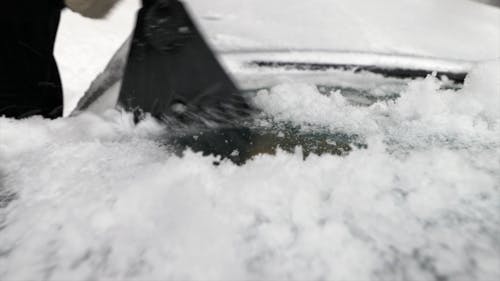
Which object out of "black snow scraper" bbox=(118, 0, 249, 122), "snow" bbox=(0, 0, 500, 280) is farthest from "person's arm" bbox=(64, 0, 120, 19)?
"snow" bbox=(0, 0, 500, 280)

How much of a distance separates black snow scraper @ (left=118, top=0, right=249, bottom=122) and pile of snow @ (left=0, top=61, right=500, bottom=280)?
10cm

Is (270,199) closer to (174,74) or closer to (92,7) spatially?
(174,74)

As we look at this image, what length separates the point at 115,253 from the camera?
0.84 meters

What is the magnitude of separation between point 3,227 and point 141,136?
0.43 metres

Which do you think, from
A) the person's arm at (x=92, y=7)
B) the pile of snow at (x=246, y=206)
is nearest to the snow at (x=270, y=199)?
the pile of snow at (x=246, y=206)

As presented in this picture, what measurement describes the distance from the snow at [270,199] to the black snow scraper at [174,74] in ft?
0.30

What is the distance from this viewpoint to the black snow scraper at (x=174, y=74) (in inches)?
52.4

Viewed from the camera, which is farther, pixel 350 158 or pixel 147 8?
pixel 147 8

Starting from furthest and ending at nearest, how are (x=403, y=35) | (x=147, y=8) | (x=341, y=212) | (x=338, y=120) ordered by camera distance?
(x=403, y=35) → (x=147, y=8) → (x=338, y=120) → (x=341, y=212)

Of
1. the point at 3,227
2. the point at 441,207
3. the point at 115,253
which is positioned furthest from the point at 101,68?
the point at 441,207

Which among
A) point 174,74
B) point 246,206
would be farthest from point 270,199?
point 174,74

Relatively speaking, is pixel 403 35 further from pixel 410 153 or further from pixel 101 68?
pixel 101 68

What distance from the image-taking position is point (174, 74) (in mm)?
1410

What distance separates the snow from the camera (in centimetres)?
82
